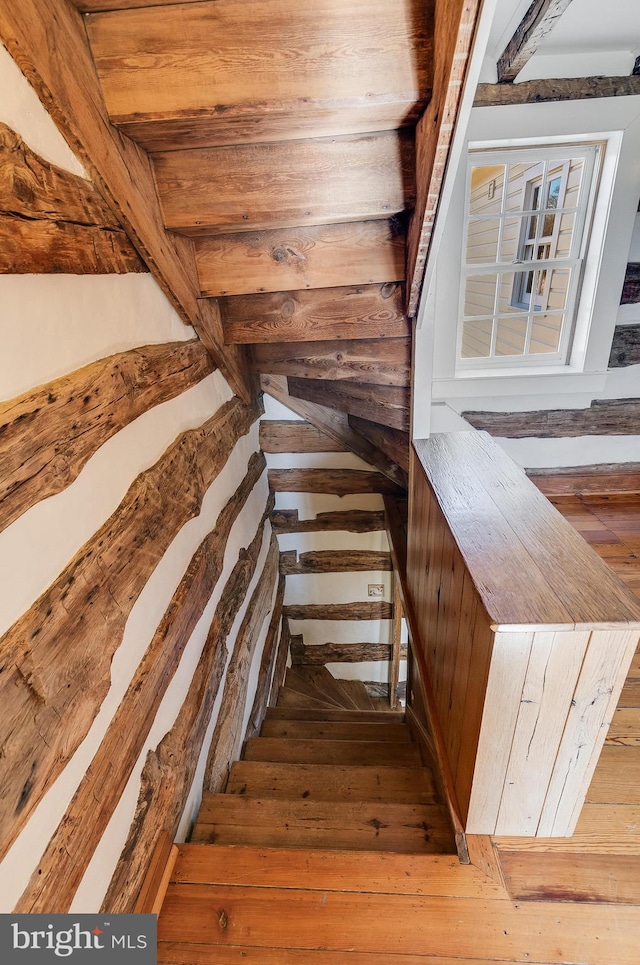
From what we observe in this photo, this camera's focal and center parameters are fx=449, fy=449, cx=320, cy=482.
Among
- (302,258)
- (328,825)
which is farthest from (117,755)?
(302,258)

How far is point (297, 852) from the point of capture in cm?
135

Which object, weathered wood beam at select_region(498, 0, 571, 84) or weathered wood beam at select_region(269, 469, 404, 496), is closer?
weathered wood beam at select_region(498, 0, 571, 84)

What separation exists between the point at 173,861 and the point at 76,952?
1.52 feet

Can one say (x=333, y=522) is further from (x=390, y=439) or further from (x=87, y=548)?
(x=87, y=548)

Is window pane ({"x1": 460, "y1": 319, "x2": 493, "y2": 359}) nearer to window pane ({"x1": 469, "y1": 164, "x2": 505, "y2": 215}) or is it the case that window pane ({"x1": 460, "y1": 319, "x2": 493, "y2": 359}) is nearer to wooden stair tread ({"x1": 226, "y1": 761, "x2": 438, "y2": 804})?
window pane ({"x1": 469, "y1": 164, "x2": 505, "y2": 215})

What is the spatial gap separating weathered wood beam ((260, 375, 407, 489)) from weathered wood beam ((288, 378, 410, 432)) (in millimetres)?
134

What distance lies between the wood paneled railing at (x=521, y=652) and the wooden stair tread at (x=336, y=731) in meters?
1.15

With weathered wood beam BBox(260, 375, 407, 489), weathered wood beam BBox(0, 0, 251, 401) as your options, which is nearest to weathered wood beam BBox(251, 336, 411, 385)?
weathered wood beam BBox(260, 375, 407, 489)

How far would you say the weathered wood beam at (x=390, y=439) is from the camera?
235 cm

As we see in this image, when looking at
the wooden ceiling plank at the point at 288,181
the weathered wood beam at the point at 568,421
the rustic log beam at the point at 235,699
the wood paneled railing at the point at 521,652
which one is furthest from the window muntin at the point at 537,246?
the rustic log beam at the point at 235,699

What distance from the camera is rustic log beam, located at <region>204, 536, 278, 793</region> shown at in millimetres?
1900

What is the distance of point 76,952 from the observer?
2.99ft

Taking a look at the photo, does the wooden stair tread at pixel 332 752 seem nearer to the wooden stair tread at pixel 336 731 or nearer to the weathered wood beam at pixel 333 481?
the wooden stair tread at pixel 336 731

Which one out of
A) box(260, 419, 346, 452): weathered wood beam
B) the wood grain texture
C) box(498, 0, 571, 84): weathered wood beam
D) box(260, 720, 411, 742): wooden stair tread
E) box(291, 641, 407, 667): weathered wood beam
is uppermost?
box(498, 0, 571, 84): weathered wood beam
